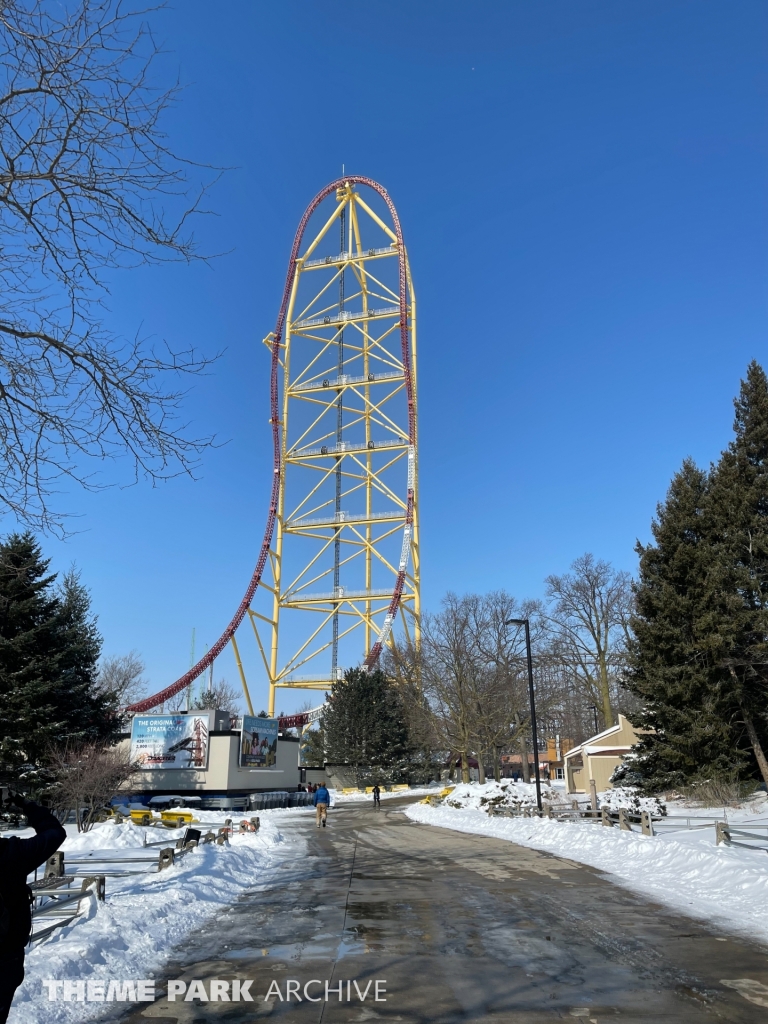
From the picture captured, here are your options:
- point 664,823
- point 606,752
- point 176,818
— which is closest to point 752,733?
point 664,823

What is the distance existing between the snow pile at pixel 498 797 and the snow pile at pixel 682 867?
8534 millimetres

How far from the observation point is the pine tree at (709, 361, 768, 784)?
2308 cm

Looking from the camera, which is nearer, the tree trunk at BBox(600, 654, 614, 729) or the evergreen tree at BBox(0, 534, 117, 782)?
the evergreen tree at BBox(0, 534, 117, 782)

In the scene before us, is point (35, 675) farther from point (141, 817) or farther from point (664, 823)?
point (664, 823)

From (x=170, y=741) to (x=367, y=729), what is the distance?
1702 centimetres

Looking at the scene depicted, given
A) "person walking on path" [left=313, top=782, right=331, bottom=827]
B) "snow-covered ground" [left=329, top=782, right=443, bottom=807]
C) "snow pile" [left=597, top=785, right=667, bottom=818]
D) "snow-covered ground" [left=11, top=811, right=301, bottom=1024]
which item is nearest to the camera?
"snow-covered ground" [left=11, top=811, right=301, bottom=1024]

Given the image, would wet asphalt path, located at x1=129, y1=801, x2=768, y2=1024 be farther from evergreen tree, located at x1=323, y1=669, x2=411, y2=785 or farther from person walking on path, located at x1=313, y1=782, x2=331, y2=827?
evergreen tree, located at x1=323, y1=669, x2=411, y2=785

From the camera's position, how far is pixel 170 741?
130 ft

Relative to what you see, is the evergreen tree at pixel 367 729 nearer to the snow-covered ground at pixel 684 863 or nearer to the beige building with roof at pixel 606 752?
the beige building with roof at pixel 606 752

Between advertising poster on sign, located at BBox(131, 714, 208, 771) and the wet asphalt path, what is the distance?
95.3 ft

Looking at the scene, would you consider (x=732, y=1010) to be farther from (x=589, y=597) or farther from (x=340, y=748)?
(x=340, y=748)

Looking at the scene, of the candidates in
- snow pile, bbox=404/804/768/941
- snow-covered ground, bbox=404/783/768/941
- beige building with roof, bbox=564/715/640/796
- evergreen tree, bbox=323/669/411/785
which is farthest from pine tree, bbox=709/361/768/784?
evergreen tree, bbox=323/669/411/785

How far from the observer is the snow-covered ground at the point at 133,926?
5.36 metres

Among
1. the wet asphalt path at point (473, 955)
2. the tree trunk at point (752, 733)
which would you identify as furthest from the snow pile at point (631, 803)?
the wet asphalt path at point (473, 955)
